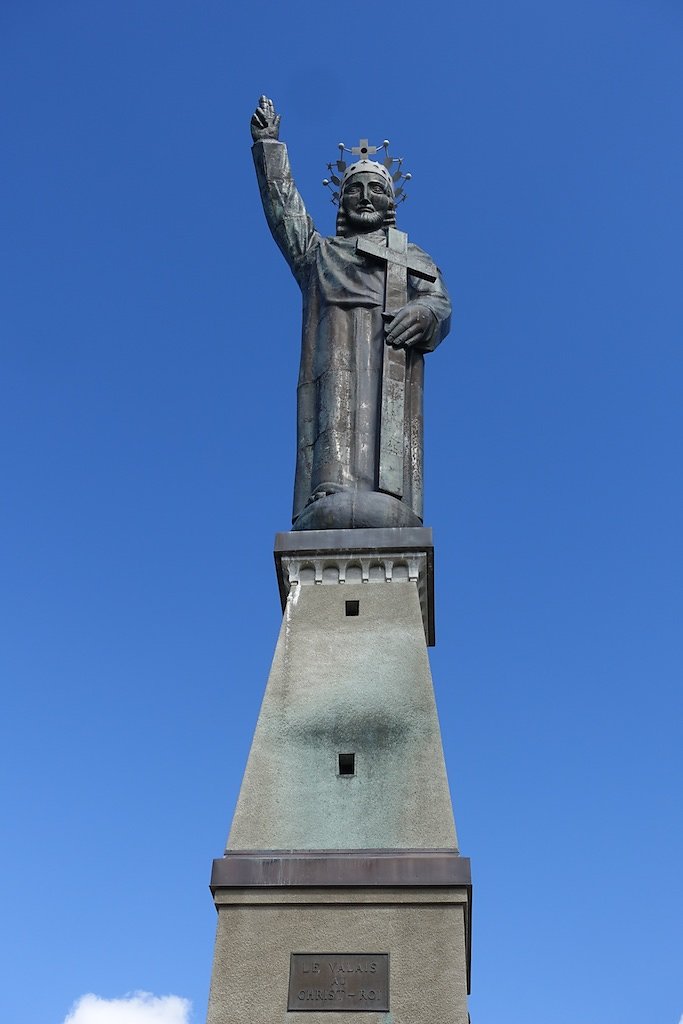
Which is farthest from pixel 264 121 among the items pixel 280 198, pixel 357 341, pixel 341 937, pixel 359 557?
pixel 341 937

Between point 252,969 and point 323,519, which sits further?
point 323,519

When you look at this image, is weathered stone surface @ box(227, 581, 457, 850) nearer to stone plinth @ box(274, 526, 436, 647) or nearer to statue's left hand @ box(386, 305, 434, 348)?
stone plinth @ box(274, 526, 436, 647)

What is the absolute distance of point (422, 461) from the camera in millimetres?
16125

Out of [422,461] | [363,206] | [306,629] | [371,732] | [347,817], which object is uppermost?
[363,206]

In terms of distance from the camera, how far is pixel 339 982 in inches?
440

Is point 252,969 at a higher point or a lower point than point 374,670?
lower

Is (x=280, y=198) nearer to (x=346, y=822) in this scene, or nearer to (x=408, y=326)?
(x=408, y=326)

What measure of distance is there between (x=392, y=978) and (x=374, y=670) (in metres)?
3.46

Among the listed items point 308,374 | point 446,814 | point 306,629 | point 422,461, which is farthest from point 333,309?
point 446,814

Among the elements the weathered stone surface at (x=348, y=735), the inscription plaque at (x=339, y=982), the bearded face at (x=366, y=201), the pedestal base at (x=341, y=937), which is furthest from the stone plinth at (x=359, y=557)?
the bearded face at (x=366, y=201)

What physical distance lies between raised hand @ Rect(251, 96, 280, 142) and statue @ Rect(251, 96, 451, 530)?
0.02 metres

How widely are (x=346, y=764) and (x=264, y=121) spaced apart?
32.8 ft

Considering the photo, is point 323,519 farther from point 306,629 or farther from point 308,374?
point 308,374

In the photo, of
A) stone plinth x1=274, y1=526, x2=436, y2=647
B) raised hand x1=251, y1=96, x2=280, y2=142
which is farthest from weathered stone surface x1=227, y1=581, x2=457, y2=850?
raised hand x1=251, y1=96, x2=280, y2=142
